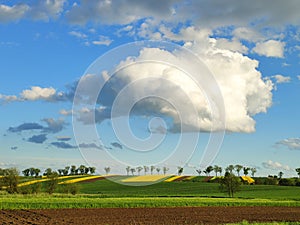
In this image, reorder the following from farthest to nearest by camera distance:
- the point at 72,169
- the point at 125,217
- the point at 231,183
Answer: the point at 72,169 < the point at 231,183 < the point at 125,217

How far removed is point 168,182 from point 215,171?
35.4m

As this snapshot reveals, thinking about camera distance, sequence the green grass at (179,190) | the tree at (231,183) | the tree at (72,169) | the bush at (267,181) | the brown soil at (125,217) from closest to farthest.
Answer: the brown soil at (125,217)
the tree at (231,183)
the green grass at (179,190)
the bush at (267,181)
the tree at (72,169)

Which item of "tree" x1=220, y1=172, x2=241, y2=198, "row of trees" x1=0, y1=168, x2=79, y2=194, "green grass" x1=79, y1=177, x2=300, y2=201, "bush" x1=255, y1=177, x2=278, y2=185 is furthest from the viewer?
"bush" x1=255, y1=177, x2=278, y2=185

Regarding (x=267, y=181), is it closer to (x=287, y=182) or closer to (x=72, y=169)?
(x=287, y=182)

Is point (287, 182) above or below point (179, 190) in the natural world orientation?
above

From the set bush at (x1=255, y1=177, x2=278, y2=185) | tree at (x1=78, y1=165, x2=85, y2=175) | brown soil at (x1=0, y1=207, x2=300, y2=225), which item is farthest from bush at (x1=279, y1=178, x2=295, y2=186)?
brown soil at (x1=0, y1=207, x2=300, y2=225)

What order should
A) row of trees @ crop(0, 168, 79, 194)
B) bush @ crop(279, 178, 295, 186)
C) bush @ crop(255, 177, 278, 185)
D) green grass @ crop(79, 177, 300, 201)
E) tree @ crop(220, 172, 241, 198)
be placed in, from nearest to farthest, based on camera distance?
1. row of trees @ crop(0, 168, 79, 194)
2. tree @ crop(220, 172, 241, 198)
3. green grass @ crop(79, 177, 300, 201)
4. bush @ crop(279, 178, 295, 186)
5. bush @ crop(255, 177, 278, 185)

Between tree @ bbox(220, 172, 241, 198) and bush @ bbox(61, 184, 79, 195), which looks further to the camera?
tree @ bbox(220, 172, 241, 198)

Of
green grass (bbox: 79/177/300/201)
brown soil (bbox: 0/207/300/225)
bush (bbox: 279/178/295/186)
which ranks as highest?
bush (bbox: 279/178/295/186)

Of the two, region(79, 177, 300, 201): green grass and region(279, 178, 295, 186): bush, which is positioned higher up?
region(279, 178, 295, 186): bush

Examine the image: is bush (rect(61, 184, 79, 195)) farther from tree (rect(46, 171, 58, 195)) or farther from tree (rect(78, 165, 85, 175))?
tree (rect(78, 165, 85, 175))

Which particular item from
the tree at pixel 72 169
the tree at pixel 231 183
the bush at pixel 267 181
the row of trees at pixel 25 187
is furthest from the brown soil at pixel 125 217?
the tree at pixel 72 169

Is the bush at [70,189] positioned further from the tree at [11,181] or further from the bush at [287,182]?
the bush at [287,182]

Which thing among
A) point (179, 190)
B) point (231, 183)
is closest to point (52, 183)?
point (231, 183)
